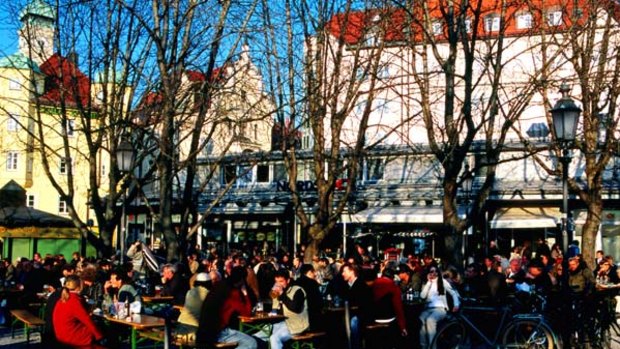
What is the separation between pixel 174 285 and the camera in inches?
604

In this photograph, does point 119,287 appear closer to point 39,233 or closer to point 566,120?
point 566,120

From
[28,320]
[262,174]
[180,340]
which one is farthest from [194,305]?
[262,174]

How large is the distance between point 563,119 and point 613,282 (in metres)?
7.86

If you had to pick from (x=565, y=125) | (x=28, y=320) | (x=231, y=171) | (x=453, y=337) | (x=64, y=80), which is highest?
(x=64, y=80)

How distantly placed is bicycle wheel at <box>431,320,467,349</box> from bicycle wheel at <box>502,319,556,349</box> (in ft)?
2.41

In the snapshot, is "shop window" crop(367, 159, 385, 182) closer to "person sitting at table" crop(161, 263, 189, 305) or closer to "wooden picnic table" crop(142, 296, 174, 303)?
"person sitting at table" crop(161, 263, 189, 305)

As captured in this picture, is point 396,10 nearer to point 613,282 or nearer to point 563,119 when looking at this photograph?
point 563,119

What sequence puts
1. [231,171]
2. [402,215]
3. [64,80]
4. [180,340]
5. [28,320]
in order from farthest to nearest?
[402,215], [231,171], [64,80], [28,320], [180,340]

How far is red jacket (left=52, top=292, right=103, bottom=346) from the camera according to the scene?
9.85 m

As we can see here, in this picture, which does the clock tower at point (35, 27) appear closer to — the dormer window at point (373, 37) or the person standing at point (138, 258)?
the person standing at point (138, 258)

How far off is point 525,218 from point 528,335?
17441mm

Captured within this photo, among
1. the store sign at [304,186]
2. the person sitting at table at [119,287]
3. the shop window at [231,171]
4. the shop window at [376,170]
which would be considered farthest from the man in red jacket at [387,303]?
the shop window at [376,170]

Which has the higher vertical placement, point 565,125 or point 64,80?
point 64,80

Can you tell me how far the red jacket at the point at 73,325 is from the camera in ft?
32.3
